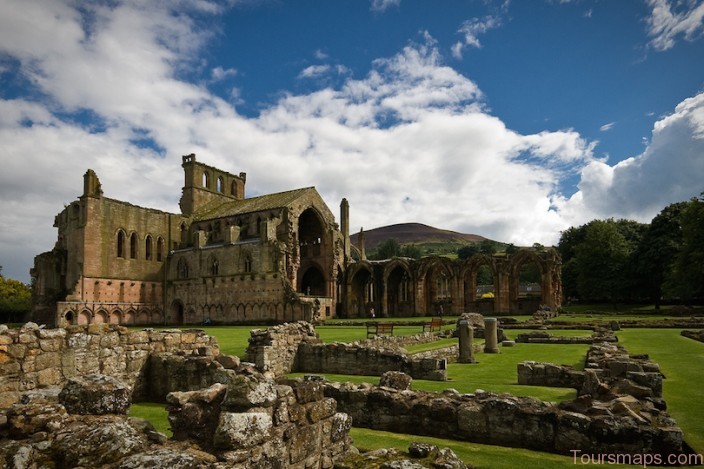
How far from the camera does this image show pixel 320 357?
51.7ft

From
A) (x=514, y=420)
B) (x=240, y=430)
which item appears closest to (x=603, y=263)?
(x=514, y=420)

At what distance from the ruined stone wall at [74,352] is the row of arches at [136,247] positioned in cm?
4398

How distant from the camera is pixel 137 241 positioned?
174 feet

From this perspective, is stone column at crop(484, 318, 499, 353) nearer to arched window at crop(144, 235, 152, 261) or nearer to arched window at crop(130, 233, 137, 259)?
arched window at crop(130, 233, 137, 259)

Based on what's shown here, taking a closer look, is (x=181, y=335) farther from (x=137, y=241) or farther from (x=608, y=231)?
(x=608, y=231)

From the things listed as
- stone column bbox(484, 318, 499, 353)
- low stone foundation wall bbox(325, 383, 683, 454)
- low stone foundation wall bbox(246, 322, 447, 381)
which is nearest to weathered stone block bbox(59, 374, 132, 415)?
low stone foundation wall bbox(325, 383, 683, 454)

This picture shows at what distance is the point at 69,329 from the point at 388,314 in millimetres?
47202

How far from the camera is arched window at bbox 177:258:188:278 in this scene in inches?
2144

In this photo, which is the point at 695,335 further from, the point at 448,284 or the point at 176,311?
the point at 176,311

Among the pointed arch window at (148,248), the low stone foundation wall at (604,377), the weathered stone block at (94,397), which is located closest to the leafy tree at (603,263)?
the low stone foundation wall at (604,377)

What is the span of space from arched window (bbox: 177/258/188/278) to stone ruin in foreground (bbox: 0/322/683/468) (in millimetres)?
44147

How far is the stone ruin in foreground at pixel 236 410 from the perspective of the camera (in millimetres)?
4309

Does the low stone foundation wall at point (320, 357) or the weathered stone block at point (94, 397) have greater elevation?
the weathered stone block at point (94, 397)

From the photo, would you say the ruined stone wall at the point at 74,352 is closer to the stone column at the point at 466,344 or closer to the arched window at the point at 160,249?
the stone column at the point at 466,344
